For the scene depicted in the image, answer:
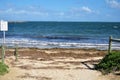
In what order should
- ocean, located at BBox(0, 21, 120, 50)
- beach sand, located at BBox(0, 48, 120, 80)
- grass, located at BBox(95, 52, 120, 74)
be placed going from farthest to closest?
ocean, located at BBox(0, 21, 120, 50), grass, located at BBox(95, 52, 120, 74), beach sand, located at BBox(0, 48, 120, 80)

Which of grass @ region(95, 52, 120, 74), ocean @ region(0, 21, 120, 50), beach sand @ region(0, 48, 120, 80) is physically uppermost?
grass @ region(95, 52, 120, 74)

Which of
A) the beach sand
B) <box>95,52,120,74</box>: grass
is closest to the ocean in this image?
the beach sand

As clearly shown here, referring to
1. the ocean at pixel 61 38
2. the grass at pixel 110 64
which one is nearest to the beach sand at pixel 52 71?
the grass at pixel 110 64

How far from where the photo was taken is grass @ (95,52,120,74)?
13820mm

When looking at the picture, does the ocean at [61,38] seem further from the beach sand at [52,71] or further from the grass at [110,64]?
the grass at [110,64]

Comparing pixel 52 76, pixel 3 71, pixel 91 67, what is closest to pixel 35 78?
pixel 52 76

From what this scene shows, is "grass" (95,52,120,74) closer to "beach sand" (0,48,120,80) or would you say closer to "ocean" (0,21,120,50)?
"beach sand" (0,48,120,80)

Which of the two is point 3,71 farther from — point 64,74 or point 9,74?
point 64,74

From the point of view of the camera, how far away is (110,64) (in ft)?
46.7

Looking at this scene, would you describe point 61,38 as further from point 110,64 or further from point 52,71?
point 110,64

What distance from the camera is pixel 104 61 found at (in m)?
15.0

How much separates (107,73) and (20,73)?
3850 mm

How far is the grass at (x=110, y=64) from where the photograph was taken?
13820mm

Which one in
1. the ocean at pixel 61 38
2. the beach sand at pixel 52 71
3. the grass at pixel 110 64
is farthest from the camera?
the ocean at pixel 61 38
